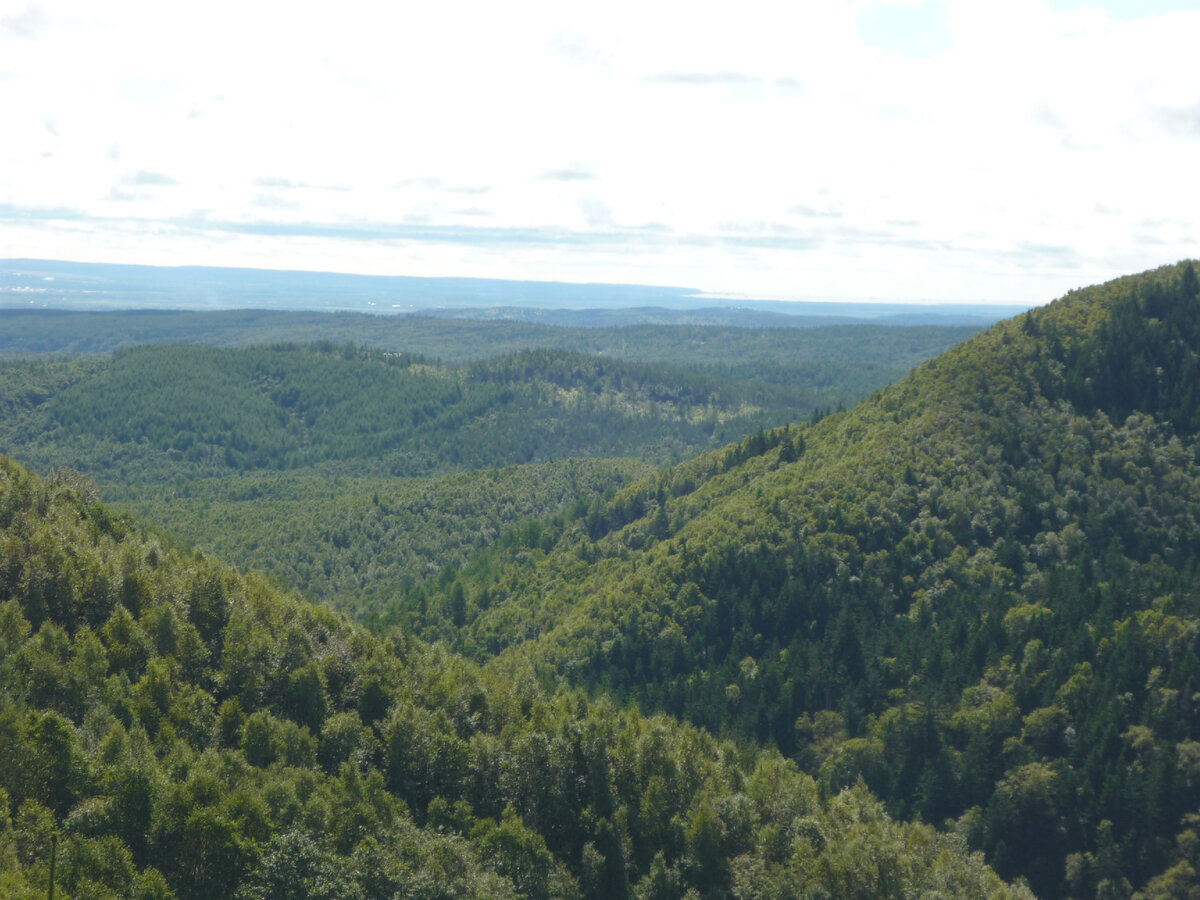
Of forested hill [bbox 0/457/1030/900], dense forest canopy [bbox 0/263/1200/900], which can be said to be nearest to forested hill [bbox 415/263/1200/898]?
dense forest canopy [bbox 0/263/1200/900]

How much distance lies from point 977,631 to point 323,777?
106543 millimetres

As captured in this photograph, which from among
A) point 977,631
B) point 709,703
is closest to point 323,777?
point 709,703

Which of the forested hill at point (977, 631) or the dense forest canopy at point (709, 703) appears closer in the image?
the dense forest canopy at point (709, 703)

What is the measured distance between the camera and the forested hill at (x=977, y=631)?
116 meters

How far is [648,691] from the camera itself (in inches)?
6427

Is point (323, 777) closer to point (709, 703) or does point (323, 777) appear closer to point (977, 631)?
point (709, 703)

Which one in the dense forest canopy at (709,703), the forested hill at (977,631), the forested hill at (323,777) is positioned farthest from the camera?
the forested hill at (977,631)

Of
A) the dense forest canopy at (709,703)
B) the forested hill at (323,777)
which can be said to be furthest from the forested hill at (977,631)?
the forested hill at (323,777)

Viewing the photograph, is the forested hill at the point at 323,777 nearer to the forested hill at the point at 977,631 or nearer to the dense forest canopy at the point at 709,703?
the dense forest canopy at the point at 709,703

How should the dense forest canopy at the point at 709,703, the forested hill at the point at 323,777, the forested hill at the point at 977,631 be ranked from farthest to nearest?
1. the forested hill at the point at 977,631
2. the dense forest canopy at the point at 709,703
3. the forested hill at the point at 323,777

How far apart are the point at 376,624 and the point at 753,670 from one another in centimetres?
5941

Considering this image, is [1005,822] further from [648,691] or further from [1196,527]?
[1196,527]

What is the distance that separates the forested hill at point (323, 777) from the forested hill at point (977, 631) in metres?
32.9

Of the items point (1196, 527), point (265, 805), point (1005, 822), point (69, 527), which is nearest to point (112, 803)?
point (265, 805)
